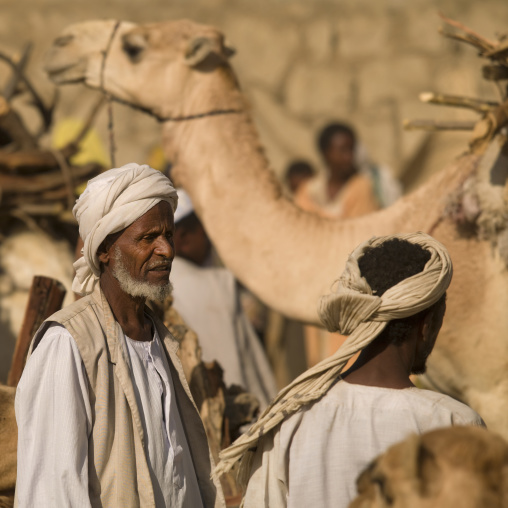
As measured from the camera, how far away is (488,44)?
3.91m

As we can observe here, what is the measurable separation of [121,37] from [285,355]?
13.1 feet

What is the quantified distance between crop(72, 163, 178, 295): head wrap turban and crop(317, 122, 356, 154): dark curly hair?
6.62 m

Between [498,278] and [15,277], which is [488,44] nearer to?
[498,278]

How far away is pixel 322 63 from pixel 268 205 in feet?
18.3

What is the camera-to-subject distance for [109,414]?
2518 millimetres

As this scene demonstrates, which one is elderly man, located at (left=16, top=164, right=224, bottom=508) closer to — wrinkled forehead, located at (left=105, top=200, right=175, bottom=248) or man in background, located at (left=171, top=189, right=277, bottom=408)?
wrinkled forehead, located at (left=105, top=200, right=175, bottom=248)

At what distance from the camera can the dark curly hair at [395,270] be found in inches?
92.1

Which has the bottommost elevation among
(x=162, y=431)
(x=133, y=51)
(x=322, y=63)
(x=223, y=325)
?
(x=223, y=325)

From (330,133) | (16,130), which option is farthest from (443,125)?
(330,133)

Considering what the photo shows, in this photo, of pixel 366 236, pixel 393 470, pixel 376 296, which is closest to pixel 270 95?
pixel 366 236

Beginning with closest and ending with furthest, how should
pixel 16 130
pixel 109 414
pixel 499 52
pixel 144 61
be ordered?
pixel 109 414 < pixel 499 52 < pixel 144 61 < pixel 16 130

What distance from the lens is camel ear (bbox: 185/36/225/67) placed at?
15.6ft

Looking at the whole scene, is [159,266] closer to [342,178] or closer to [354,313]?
[354,313]

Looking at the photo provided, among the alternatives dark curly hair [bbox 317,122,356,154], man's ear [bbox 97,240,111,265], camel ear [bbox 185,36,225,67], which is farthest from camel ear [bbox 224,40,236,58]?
dark curly hair [bbox 317,122,356,154]
